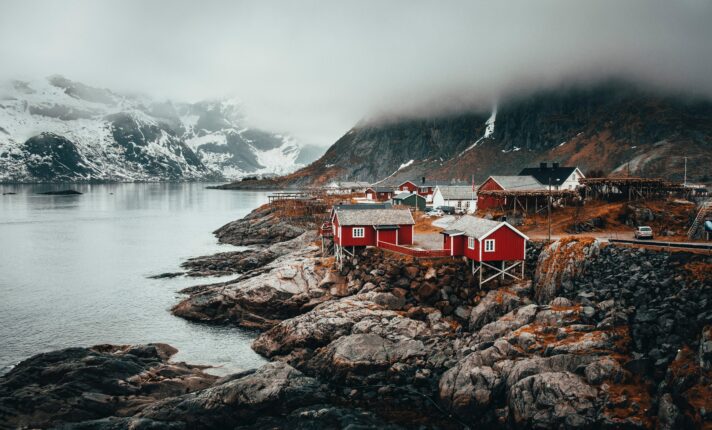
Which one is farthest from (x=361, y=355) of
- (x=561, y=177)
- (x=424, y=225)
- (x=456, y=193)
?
(x=561, y=177)

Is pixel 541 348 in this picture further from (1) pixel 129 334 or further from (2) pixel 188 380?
(1) pixel 129 334

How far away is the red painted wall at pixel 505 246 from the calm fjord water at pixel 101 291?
2031 cm

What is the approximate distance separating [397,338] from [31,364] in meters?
24.6

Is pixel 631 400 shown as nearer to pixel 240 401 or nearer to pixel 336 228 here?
pixel 240 401

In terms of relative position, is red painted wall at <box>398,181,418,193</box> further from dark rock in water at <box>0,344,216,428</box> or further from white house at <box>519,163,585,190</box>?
dark rock in water at <box>0,344,216,428</box>

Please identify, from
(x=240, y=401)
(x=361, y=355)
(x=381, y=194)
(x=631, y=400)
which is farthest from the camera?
(x=381, y=194)

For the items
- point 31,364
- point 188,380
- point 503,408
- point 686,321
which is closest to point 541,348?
point 503,408

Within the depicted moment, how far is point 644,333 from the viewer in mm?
28328

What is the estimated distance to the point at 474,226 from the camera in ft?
138

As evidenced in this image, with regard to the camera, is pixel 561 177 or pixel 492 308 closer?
pixel 492 308

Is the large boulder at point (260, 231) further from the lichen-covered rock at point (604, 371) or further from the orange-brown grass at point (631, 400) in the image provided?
the orange-brown grass at point (631, 400)

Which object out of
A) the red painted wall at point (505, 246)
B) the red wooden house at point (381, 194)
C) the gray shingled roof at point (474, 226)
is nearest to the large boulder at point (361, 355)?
the red painted wall at point (505, 246)

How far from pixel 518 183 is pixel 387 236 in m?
39.3

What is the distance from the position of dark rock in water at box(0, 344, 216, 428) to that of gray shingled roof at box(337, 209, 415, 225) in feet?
64.5
